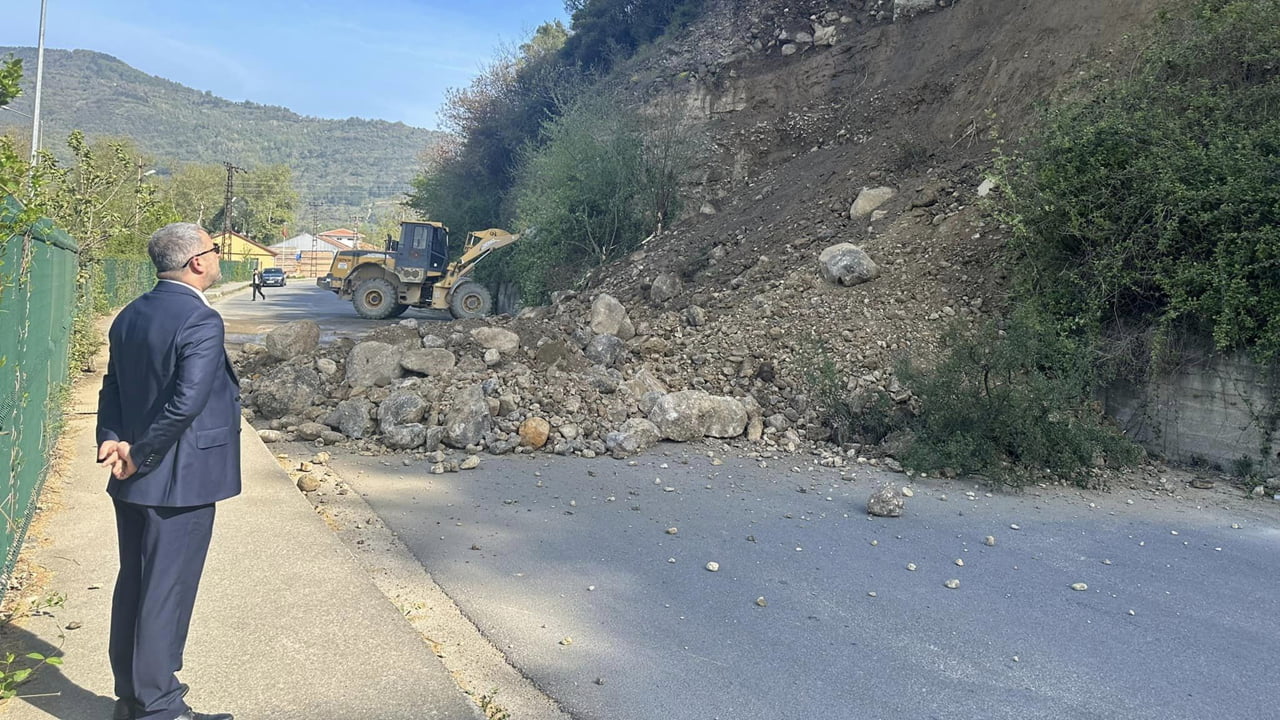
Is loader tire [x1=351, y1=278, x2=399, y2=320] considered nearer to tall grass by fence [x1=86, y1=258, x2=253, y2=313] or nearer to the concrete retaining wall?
tall grass by fence [x1=86, y1=258, x2=253, y2=313]

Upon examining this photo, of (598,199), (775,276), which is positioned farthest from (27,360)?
(598,199)

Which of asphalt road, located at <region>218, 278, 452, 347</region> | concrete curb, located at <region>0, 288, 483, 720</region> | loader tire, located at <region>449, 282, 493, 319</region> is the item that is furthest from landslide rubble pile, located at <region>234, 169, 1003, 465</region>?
loader tire, located at <region>449, 282, 493, 319</region>

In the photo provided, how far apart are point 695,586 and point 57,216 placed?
9.57m

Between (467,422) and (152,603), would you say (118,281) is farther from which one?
(152,603)

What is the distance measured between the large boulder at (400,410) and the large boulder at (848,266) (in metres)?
6.94

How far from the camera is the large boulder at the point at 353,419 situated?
9781 millimetres

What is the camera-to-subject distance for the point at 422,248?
2655cm

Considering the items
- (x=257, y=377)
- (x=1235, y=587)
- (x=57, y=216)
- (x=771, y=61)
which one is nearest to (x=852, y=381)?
(x=1235, y=587)

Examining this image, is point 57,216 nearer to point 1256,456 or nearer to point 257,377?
point 257,377

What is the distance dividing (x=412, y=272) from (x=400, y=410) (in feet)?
56.7

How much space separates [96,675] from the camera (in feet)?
11.5

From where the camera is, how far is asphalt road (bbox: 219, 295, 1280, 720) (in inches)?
161

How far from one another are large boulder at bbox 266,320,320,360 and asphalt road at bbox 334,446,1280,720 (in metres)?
5.24

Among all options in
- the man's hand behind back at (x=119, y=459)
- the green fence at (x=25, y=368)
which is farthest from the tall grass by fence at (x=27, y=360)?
the man's hand behind back at (x=119, y=459)
